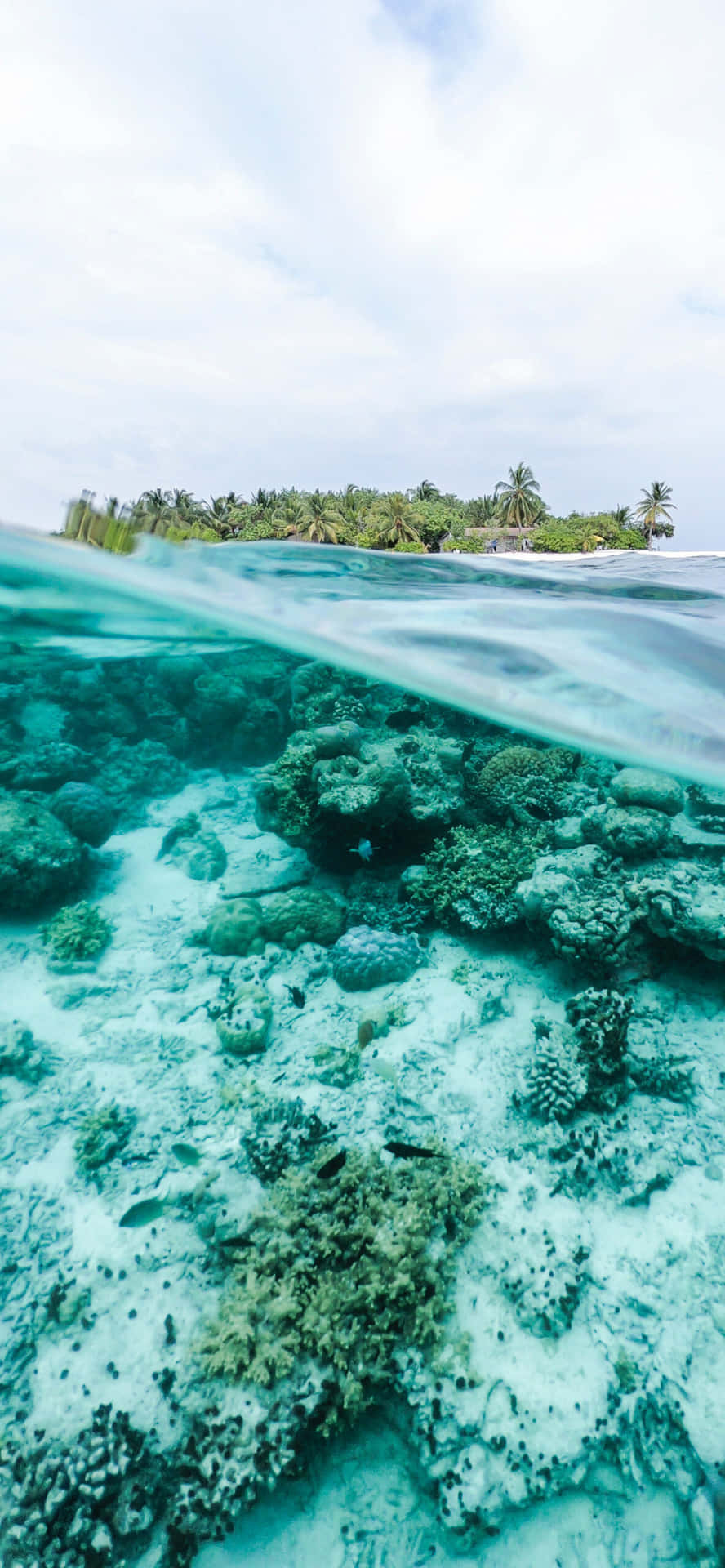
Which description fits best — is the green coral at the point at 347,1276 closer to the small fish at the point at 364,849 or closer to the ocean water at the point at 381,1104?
the ocean water at the point at 381,1104

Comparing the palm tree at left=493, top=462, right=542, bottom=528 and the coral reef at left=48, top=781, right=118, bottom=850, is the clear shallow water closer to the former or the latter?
the coral reef at left=48, top=781, right=118, bottom=850

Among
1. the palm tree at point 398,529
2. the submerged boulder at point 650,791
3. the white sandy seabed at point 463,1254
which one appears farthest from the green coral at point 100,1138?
the palm tree at point 398,529

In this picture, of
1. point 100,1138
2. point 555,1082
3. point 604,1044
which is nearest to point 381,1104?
point 555,1082

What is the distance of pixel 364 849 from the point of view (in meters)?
9.66

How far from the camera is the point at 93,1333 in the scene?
5309mm

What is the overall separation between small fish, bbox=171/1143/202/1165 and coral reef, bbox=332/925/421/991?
2.82 meters

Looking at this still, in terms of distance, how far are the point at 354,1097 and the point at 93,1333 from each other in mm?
3075

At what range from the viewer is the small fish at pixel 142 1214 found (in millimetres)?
5887

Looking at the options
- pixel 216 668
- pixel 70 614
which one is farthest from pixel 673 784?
pixel 216 668

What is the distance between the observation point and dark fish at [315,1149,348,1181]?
17.8 feet

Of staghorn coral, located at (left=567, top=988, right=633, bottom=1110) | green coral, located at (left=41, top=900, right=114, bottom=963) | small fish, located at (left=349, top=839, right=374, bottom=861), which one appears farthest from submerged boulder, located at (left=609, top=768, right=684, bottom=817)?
green coral, located at (left=41, top=900, right=114, bottom=963)

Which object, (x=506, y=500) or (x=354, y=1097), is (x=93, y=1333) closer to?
(x=354, y=1097)

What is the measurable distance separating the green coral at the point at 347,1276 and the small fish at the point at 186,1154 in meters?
1.00

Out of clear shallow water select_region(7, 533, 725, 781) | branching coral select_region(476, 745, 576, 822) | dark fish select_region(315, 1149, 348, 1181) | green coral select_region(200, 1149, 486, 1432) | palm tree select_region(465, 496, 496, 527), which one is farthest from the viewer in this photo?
palm tree select_region(465, 496, 496, 527)
